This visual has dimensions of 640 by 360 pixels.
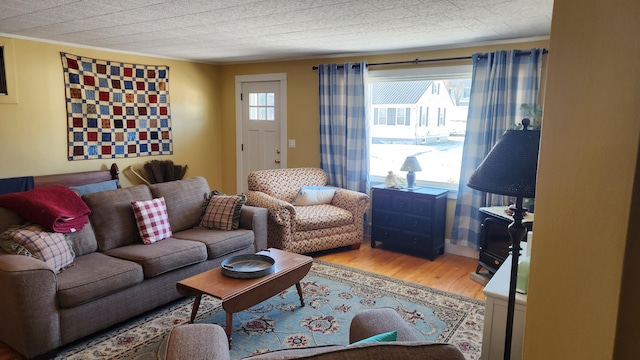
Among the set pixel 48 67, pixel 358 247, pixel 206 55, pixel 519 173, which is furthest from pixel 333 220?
pixel 48 67

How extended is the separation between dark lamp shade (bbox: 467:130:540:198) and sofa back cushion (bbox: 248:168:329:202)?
327 cm

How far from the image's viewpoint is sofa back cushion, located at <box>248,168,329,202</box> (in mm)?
4637

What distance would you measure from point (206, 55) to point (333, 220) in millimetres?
2712

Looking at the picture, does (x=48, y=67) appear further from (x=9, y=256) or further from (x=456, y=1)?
(x=456, y=1)

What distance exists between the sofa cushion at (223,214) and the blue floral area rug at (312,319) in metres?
0.74

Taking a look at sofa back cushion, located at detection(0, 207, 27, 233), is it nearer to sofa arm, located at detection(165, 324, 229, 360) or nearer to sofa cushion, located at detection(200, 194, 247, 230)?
sofa cushion, located at detection(200, 194, 247, 230)

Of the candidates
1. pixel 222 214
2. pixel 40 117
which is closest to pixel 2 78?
pixel 40 117

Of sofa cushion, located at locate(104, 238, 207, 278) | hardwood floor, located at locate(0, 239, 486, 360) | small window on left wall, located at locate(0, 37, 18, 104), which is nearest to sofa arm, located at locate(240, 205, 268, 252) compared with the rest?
sofa cushion, located at locate(104, 238, 207, 278)

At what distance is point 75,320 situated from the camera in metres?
2.57

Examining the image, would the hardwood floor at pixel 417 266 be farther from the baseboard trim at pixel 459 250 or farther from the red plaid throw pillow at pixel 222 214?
the red plaid throw pillow at pixel 222 214

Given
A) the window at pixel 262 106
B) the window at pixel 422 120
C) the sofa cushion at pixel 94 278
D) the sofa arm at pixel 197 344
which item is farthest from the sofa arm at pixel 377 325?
the window at pixel 262 106

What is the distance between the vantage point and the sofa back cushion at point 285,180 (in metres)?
4.64

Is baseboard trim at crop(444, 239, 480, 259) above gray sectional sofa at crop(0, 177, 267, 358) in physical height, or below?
below

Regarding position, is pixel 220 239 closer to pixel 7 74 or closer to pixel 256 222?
pixel 256 222
